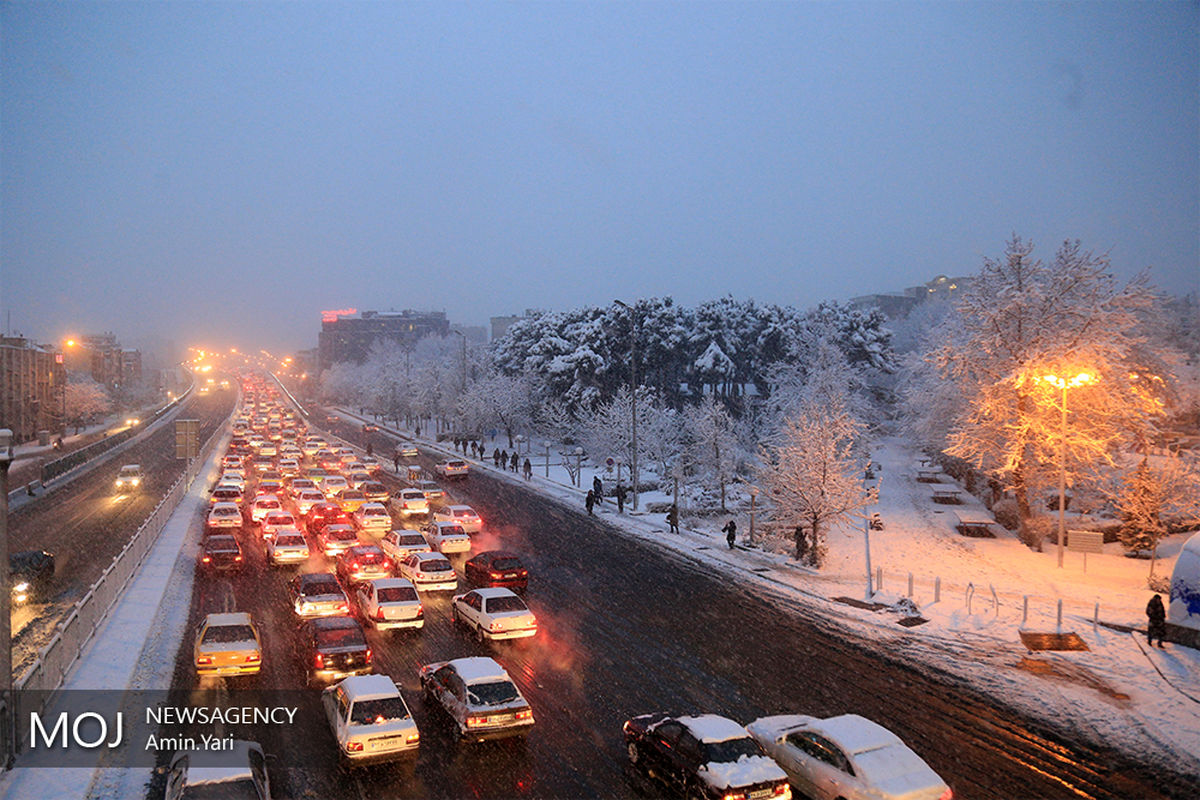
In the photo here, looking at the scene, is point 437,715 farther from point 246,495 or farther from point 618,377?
point 618,377

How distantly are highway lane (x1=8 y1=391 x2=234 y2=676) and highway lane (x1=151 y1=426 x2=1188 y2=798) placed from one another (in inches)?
167

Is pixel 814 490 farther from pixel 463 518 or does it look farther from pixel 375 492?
pixel 375 492

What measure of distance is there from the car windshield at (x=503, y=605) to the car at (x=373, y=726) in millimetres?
5611

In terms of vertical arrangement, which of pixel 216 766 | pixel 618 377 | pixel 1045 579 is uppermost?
pixel 618 377

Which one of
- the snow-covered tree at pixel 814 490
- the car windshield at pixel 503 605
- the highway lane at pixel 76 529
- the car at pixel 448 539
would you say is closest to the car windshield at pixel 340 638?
the car windshield at pixel 503 605

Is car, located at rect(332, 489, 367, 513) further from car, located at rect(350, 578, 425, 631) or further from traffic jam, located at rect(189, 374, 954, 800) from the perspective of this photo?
car, located at rect(350, 578, 425, 631)

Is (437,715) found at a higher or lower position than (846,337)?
lower

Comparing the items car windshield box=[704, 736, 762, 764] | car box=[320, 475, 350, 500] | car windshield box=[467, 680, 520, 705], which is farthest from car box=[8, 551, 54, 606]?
car windshield box=[704, 736, 762, 764]

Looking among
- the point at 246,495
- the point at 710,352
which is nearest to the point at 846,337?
the point at 710,352

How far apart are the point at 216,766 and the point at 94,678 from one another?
781 cm

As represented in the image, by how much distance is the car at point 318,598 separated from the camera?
18.8 meters

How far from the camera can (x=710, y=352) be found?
71.2 meters

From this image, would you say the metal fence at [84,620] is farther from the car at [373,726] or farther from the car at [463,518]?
the car at [463,518]

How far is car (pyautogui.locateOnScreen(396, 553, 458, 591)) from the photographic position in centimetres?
2303
